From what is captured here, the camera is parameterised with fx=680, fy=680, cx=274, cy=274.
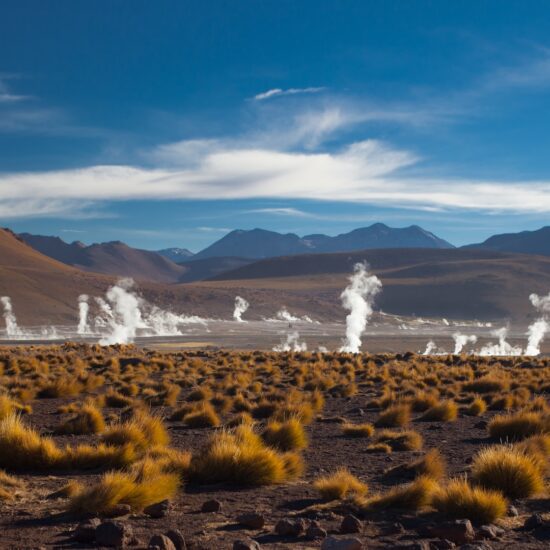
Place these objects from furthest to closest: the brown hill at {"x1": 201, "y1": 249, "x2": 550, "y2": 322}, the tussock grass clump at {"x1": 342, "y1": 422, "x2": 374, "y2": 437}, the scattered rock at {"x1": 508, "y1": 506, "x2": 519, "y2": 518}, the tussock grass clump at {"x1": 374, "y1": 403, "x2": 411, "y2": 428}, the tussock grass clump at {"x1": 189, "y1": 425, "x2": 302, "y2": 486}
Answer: the brown hill at {"x1": 201, "y1": 249, "x2": 550, "y2": 322}, the tussock grass clump at {"x1": 374, "y1": 403, "x2": 411, "y2": 428}, the tussock grass clump at {"x1": 342, "y1": 422, "x2": 374, "y2": 437}, the tussock grass clump at {"x1": 189, "y1": 425, "x2": 302, "y2": 486}, the scattered rock at {"x1": 508, "y1": 506, "x2": 519, "y2": 518}

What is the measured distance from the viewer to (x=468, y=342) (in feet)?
237

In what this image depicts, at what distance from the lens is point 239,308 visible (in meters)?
123

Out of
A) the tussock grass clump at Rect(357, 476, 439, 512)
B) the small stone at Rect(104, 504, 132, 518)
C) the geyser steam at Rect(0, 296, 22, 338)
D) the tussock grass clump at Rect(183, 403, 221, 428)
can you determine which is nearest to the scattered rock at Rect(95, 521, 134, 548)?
the small stone at Rect(104, 504, 132, 518)

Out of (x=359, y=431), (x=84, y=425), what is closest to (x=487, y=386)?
(x=359, y=431)

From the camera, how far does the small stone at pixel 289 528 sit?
5922mm

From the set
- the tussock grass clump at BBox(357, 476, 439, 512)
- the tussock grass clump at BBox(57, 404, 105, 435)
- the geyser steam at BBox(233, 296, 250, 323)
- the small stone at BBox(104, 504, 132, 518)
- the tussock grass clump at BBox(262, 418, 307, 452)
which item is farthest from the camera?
the geyser steam at BBox(233, 296, 250, 323)

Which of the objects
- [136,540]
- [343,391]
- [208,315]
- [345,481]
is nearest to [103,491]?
[136,540]

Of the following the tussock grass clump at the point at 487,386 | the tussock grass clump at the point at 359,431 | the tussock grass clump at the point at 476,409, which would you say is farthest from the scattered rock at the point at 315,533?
the tussock grass clump at the point at 487,386

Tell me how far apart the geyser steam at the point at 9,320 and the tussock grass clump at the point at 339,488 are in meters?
72.3

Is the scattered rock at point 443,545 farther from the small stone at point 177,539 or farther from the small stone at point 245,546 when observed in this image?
the small stone at point 177,539

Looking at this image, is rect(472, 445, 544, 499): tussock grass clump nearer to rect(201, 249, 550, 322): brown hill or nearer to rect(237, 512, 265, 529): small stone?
rect(237, 512, 265, 529): small stone

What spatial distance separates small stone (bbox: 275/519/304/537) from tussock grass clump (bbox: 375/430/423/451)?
5391 mm

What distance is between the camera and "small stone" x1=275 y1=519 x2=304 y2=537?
5922mm

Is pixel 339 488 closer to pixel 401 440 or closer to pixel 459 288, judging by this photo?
pixel 401 440
